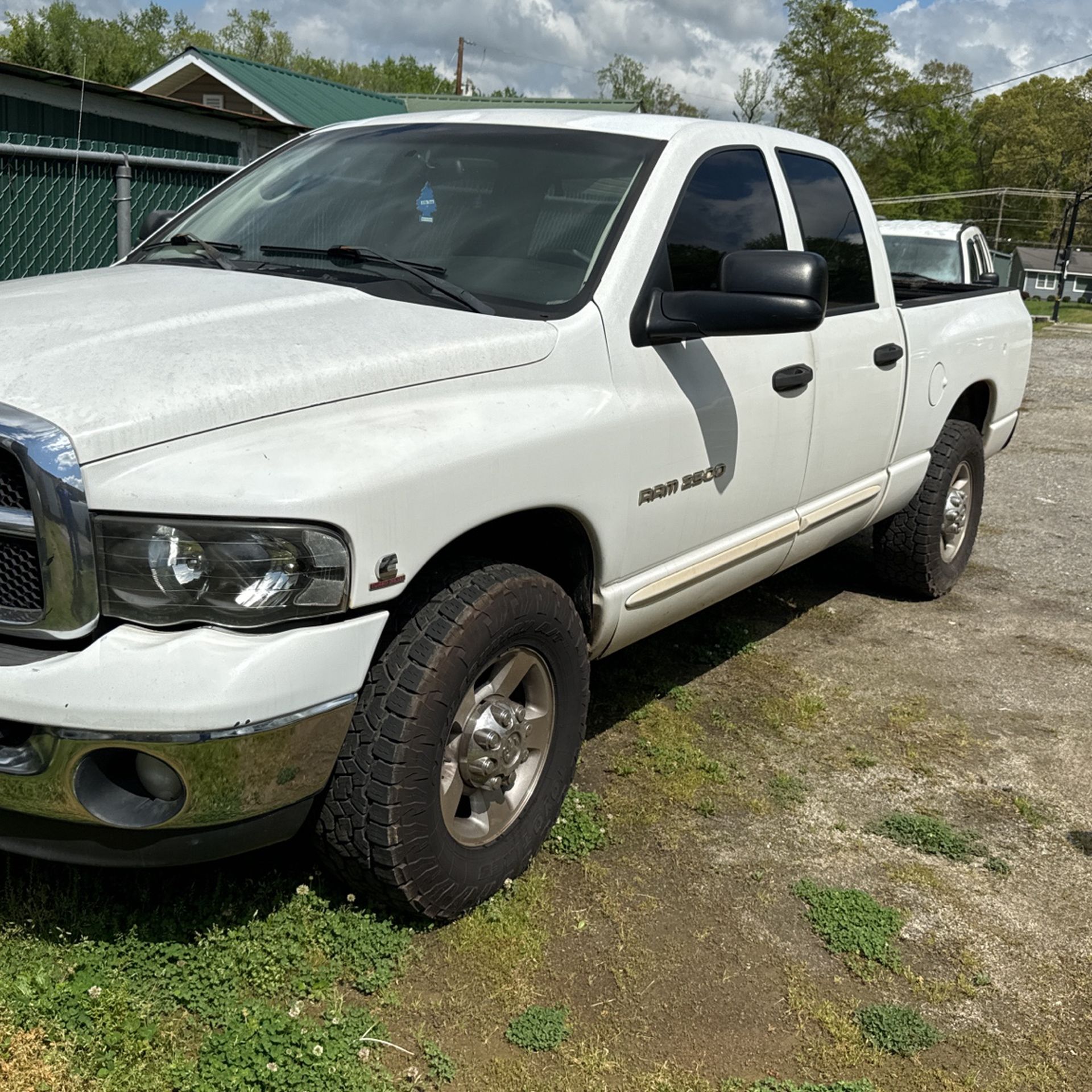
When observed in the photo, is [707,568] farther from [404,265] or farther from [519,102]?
[519,102]

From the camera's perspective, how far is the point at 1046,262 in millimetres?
79938

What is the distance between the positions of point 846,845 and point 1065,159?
72465 millimetres

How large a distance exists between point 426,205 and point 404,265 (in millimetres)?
336

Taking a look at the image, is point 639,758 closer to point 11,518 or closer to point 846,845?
point 846,845

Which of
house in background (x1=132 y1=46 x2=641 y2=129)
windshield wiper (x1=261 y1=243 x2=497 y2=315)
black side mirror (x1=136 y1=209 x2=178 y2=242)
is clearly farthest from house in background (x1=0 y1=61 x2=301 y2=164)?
windshield wiper (x1=261 y1=243 x2=497 y2=315)

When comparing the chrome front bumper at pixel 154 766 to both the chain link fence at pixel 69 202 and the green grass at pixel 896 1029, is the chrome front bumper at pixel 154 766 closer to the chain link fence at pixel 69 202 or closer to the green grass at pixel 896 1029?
the green grass at pixel 896 1029

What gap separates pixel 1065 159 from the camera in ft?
221

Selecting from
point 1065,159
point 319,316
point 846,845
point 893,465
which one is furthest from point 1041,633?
point 1065,159

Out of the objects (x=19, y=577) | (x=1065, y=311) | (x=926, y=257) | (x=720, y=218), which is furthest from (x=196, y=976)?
(x=1065, y=311)

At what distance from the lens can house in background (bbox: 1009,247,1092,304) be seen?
7856 cm

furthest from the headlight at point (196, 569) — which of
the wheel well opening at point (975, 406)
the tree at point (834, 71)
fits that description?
the tree at point (834, 71)

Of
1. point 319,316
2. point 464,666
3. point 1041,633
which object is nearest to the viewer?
point 464,666

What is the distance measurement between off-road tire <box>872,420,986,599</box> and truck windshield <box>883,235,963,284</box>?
24.7 ft

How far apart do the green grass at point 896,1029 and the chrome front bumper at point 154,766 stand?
1.43 metres
